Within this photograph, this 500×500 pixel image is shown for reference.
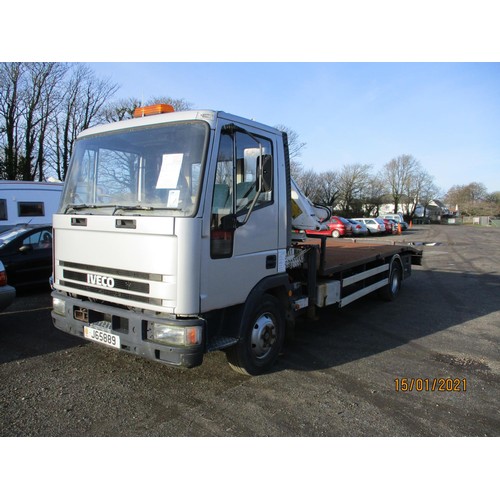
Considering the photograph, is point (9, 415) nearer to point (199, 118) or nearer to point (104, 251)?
point (104, 251)

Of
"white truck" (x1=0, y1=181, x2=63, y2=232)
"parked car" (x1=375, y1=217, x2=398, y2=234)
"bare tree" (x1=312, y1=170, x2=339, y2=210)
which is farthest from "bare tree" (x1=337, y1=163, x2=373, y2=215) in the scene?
"white truck" (x1=0, y1=181, x2=63, y2=232)

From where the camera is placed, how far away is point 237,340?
12.3 feet

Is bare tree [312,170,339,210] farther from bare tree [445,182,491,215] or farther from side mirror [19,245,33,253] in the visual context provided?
side mirror [19,245,33,253]

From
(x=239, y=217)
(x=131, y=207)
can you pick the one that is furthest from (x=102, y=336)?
(x=239, y=217)

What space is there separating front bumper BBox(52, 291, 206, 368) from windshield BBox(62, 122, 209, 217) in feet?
3.13

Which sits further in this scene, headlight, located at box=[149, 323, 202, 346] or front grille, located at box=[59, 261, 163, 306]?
front grille, located at box=[59, 261, 163, 306]

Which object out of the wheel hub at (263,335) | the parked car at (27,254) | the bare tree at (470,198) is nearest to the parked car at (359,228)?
the parked car at (27,254)

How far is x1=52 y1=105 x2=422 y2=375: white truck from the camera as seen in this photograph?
330 cm

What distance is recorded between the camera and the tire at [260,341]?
155 inches

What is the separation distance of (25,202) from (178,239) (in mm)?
11733

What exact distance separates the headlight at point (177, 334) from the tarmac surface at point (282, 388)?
2.32 ft

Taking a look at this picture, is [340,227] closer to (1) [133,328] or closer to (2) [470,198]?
(1) [133,328]

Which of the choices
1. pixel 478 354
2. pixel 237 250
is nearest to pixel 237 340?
pixel 237 250
